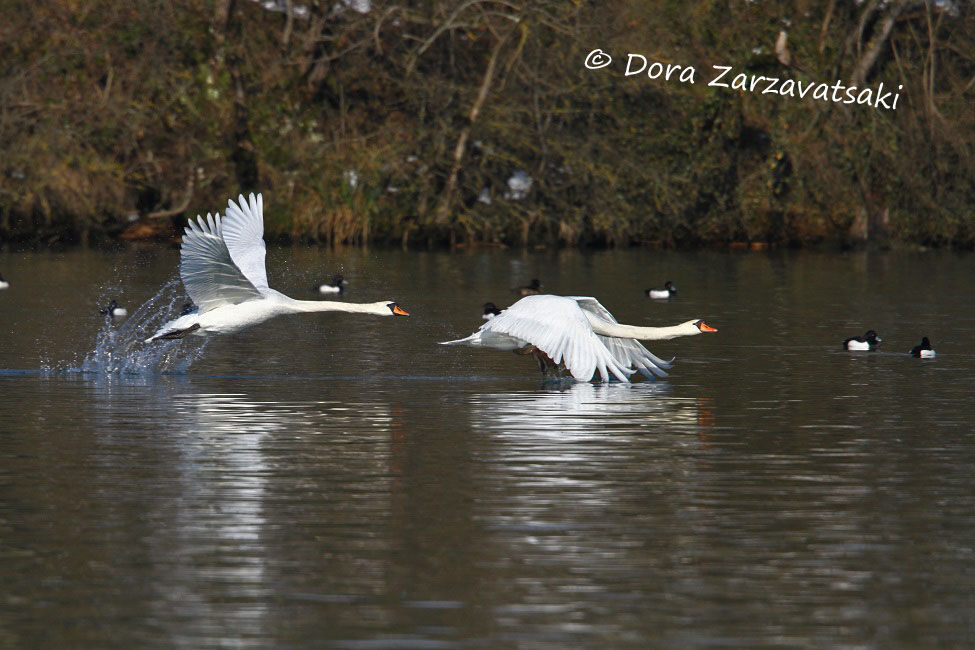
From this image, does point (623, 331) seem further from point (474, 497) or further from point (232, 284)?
point (474, 497)

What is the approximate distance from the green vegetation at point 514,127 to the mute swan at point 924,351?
24.5 metres

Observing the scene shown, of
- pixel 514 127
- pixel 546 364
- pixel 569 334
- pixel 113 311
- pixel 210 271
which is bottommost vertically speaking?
pixel 546 364

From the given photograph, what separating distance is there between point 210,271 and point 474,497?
6.05m

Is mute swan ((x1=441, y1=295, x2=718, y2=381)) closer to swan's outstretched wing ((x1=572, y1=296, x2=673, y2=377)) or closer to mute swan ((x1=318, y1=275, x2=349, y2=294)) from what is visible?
swan's outstretched wing ((x1=572, y1=296, x2=673, y2=377))

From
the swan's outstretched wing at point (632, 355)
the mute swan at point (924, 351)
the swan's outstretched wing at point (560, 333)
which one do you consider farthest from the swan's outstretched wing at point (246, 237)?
the mute swan at point (924, 351)

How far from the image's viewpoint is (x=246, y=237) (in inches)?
Answer: 633

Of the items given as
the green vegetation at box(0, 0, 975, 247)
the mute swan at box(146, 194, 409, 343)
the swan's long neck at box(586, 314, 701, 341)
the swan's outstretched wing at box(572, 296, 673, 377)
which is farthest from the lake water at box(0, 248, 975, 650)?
the green vegetation at box(0, 0, 975, 247)

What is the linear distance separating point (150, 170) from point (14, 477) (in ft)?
115

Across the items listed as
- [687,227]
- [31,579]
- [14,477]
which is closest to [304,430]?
[14,477]

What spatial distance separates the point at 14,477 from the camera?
35.3 ft

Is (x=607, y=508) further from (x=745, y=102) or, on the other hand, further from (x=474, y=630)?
(x=745, y=102)

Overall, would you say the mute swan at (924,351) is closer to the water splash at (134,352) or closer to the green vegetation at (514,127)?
the water splash at (134,352)

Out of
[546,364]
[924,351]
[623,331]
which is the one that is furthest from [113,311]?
[924,351]

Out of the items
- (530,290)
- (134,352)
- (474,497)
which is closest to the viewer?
(474,497)
